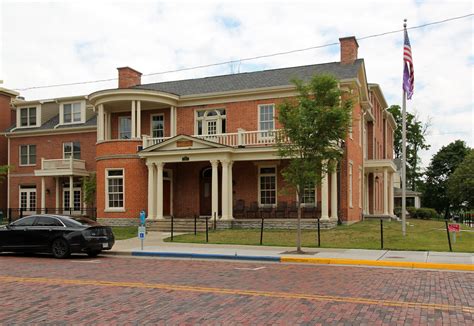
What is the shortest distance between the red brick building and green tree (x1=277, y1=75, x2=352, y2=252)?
7678 millimetres

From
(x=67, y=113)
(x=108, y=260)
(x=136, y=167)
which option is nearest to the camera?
(x=108, y=260)

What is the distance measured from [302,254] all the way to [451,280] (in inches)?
229

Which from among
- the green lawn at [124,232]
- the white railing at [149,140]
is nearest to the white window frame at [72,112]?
the white railing at [149,140]

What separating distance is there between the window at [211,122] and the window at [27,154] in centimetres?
1562

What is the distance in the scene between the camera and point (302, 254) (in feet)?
55.4

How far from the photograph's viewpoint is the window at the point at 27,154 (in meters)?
39.7

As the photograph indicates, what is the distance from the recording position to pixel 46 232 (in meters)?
17.1

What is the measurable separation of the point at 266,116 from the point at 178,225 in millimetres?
7808

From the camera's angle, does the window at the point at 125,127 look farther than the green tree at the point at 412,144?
No

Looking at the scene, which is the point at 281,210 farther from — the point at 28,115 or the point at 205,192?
the point at 28,115

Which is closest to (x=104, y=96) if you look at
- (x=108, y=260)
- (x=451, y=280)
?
(x=108, y=260)

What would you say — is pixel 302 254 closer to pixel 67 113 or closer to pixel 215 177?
pixel 215 177

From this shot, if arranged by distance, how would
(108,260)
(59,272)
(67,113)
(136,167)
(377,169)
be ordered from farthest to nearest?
(67,113)
(377,169)
(136,167)
(108,260)
(59,272)

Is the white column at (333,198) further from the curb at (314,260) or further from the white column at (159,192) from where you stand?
the curb at (314,260)
